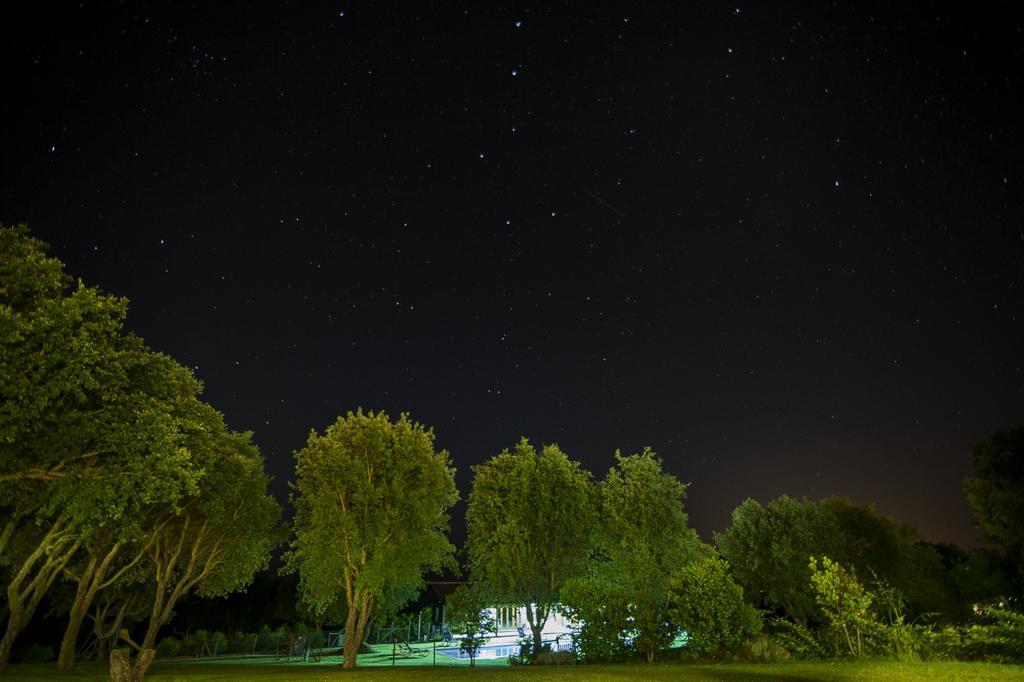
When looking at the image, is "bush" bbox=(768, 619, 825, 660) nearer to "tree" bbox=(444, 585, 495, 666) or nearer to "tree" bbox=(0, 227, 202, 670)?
"tree" bbox=(444, 585, 495, 666)

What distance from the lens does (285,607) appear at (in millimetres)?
65688

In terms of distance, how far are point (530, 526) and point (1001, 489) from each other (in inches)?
1107

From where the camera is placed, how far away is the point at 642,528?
36.6 metres

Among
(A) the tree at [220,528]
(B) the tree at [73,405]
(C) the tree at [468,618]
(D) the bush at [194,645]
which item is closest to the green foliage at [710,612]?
(C) the tree at [468,618]

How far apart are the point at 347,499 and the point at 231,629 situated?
43.6 metres

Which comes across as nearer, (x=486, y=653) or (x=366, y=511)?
(x=366, y=511)

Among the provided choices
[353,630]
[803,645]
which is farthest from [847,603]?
[353,630]

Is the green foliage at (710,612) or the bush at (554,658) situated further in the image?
the bush at (554,658)

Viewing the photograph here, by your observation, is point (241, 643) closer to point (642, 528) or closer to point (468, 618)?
point (468, 618)

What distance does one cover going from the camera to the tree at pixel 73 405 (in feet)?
49.4

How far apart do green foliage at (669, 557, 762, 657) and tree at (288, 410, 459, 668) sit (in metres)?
12.4

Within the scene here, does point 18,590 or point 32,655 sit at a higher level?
point 18,590

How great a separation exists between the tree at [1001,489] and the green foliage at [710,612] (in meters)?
24.4

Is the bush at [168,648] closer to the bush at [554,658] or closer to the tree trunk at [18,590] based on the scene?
the tree trunk at [18,590]
